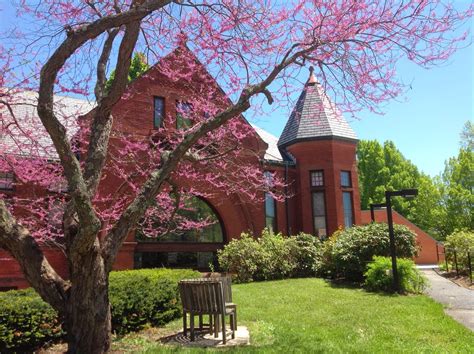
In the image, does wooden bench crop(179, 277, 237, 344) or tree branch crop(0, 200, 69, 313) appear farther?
wooden bench crop(179, 277, 237, 344)

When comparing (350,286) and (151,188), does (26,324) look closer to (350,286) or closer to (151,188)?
(151,188)

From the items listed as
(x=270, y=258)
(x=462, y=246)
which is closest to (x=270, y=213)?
(x=270, y=258)

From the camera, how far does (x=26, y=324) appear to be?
21.1 ft

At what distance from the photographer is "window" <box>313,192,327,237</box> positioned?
73.1 feet

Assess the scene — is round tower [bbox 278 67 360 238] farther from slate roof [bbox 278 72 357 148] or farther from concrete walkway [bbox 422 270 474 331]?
concrete walkway [bbox 422 270 474 331]

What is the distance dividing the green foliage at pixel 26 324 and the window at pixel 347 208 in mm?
17831

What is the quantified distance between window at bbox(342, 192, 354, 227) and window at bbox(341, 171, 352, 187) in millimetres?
464

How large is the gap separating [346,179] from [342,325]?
15.9 metres

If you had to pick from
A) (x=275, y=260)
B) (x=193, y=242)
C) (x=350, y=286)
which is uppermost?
(x=193, y=242)

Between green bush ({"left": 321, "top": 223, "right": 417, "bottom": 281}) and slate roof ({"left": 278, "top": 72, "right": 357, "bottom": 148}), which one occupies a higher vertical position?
slate roof ({"left": 278, "top": 72, "right": 357, "bottom": 148})

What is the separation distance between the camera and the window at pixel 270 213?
21.8 metres

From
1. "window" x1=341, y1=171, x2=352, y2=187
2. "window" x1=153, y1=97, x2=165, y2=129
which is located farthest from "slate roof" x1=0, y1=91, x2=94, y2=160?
"window" x1=341, y1=171, x2=352, y2=187

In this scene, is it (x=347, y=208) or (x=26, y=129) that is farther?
(x=347, y=208)

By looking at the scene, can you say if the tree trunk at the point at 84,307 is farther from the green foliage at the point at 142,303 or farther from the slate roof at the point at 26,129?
the slate roof at the point at 26,129
